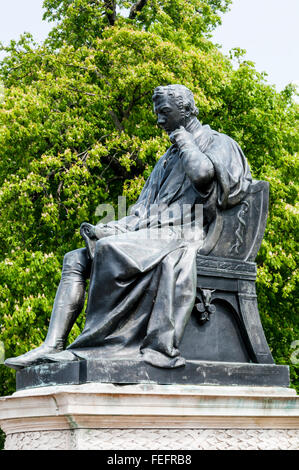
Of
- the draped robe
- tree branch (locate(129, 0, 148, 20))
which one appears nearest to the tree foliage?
tree branch (locate(129, 0, 148, 20))

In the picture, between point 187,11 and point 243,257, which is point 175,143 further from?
point 187,11

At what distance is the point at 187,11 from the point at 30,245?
6.67 m

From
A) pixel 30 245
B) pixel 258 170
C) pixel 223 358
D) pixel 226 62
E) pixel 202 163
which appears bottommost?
pixel 223 358

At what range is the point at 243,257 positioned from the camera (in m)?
6.48

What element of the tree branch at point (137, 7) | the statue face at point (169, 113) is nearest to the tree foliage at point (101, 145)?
the tree branch at point (137, 7)

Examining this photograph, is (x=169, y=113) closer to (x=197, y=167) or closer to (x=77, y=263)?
(x=197, y=167)

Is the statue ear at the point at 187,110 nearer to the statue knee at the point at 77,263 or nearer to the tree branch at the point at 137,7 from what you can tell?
the statue knee at the point at 77,263

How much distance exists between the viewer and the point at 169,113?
6.86 metres

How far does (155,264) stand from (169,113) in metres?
1.48

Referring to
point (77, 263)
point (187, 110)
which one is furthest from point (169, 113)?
point (77, 263)

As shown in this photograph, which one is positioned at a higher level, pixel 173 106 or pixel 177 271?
pixel 173 106

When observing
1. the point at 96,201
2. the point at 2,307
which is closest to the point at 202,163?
the point at 2,307

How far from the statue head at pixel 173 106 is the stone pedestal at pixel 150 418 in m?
2.25

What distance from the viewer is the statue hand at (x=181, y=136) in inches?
262
